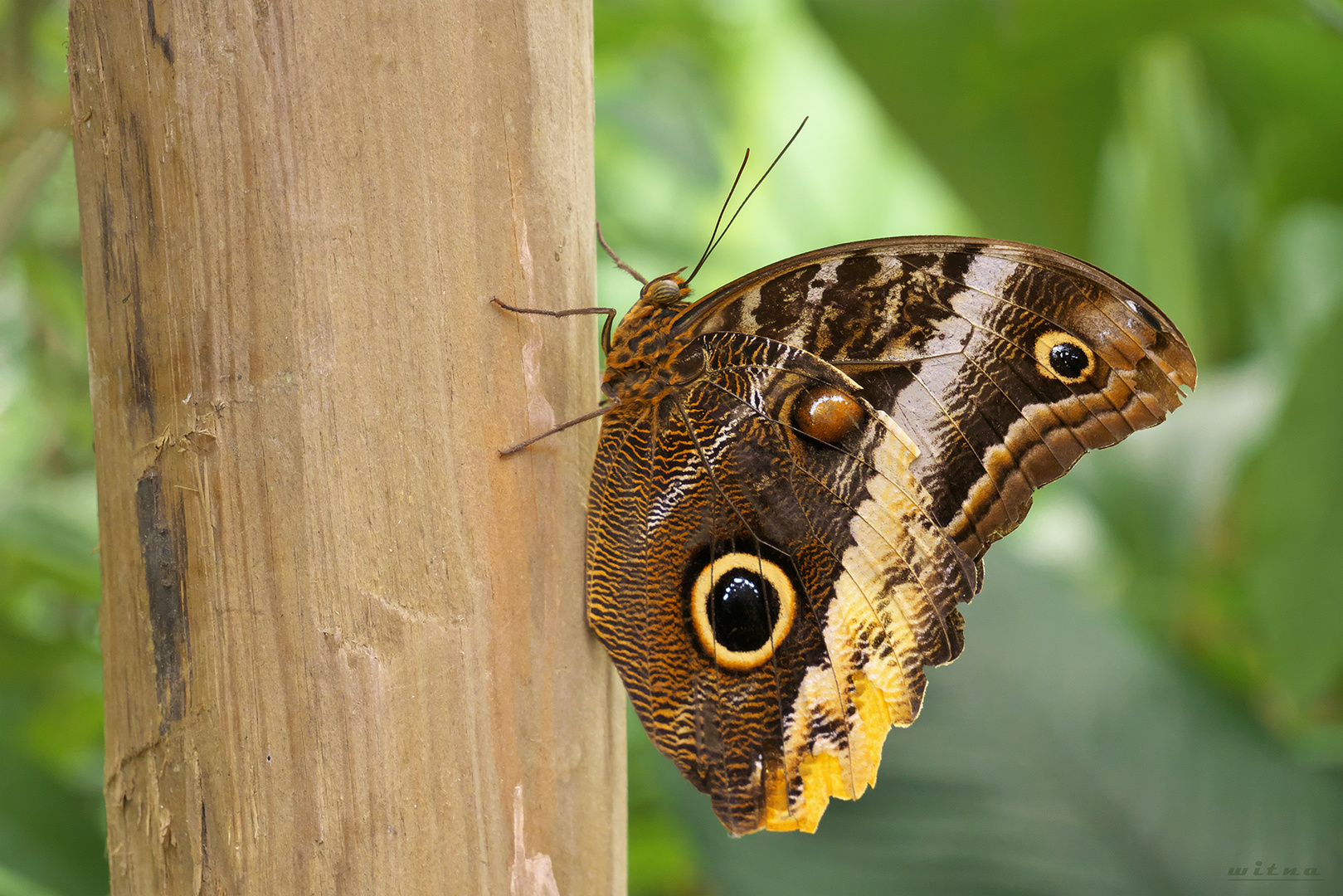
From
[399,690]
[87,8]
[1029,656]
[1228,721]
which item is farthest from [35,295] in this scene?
[1228,721]

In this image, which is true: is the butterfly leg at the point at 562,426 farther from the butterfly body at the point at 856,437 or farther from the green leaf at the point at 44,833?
the green leaf at the point at 44,833

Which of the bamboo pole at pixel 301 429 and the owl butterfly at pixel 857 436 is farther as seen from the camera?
the owl butterfly at pixel 857 436

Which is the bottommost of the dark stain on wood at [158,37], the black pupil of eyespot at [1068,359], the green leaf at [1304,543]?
the green leaf at [1304,543]

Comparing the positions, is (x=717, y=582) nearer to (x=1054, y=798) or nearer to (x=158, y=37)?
(x=158, y=37)

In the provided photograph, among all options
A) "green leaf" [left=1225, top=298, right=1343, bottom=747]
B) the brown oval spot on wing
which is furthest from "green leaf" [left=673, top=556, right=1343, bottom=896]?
the brown oval spot on wing

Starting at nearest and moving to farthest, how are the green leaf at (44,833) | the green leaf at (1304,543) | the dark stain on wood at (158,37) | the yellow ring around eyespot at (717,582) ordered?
1. the dark stain on wood at (158,37)
2. the yellow ring around eyespot at (717,582)
3. the green leaf at (44,833)
4. the green leaf at (1304,543)

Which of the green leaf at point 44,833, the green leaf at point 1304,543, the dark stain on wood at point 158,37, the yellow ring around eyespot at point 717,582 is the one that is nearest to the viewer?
the dark stain on wood at point 158,37

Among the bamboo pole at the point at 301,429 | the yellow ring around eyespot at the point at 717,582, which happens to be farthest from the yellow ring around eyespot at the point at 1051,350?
the bamboo pole at the point at 301,429

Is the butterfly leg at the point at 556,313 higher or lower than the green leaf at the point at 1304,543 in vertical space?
higher
